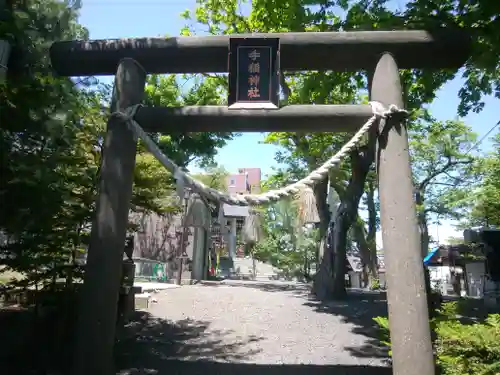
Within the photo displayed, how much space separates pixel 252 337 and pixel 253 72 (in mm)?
5164

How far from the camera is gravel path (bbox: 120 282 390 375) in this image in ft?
17.4

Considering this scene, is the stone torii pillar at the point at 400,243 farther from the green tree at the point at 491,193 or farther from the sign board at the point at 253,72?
the green tree at the point at 491,193

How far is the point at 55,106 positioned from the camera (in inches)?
225

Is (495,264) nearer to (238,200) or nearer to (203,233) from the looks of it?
(238,200)

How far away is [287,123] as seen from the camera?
4.42 meters

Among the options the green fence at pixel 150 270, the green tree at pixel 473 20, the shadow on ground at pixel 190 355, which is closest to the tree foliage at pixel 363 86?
the green tree at pixel 473 20

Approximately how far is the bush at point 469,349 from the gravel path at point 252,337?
1455 millimetres

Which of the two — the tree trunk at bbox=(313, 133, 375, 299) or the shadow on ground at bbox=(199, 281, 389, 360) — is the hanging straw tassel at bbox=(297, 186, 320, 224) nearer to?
the shadow on ground at bbox=(199, 281, 389, 360)

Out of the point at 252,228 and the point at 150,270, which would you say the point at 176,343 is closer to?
the point at 252,228

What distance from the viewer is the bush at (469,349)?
3.47 m

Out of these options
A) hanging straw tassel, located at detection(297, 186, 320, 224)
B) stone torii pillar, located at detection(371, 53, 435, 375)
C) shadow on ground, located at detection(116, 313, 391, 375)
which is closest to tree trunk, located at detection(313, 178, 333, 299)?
shadow on ground, located at detection(116, 313, 391, 375)

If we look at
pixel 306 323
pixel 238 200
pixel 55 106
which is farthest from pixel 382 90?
pixel 306 323

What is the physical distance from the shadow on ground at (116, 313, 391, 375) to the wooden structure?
161 centimetres

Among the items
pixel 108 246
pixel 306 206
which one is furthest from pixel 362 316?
pixel 108 246
